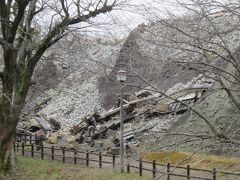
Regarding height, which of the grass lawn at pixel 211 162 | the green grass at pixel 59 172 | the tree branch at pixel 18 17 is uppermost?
the tree branch at pixel 18 17

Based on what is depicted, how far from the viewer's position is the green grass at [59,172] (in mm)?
15384

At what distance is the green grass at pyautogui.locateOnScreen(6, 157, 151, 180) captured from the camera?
15.4 metres

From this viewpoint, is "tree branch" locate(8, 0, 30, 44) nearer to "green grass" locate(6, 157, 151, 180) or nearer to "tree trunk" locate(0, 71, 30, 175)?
"tree trunk" locate(0, 71, 30, 175)

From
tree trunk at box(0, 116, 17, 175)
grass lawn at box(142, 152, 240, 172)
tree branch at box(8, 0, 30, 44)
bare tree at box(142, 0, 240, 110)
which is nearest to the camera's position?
bare tree at box(142, 0, 240, 110)

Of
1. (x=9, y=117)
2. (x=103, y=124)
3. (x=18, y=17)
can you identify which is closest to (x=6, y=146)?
(x=9, y=117)

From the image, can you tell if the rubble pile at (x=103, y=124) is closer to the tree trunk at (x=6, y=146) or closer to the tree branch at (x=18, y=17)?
the tree trunk at (x=6, y=146)

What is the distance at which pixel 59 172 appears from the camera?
54.4 ft

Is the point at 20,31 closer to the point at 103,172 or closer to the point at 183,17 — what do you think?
the point at 103,172

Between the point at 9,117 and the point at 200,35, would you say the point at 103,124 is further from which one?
the point at 200,35

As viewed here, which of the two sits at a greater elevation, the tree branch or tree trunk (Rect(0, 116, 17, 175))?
the tree branch

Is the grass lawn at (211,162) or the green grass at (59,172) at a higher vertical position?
the grass lawn at (211,162)

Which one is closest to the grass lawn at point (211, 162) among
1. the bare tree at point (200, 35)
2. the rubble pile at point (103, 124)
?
the rubble pile at point (103, 124)

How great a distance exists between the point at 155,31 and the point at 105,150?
14.4 metres

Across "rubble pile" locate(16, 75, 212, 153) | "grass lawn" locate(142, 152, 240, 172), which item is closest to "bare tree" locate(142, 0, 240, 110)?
"rubble pile" locate(16, 75, 212, 153)
